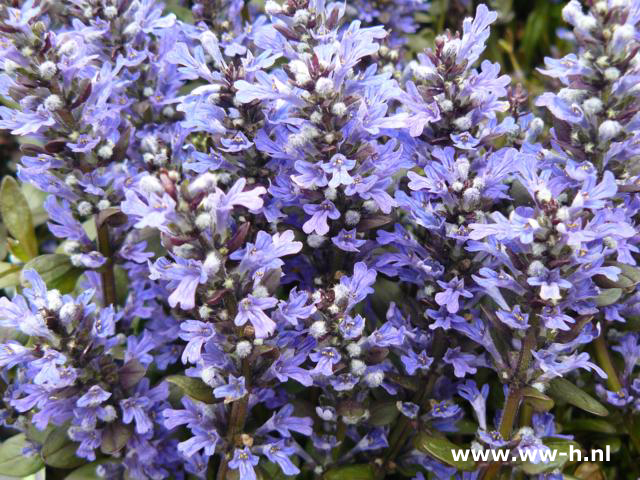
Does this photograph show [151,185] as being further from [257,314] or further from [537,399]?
[537,399]

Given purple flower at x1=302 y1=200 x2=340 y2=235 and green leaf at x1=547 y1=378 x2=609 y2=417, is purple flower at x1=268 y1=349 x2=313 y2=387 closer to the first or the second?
purple flower at x1=302 y1=200 x2=340 y2=235

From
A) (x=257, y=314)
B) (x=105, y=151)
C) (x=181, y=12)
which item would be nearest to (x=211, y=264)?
(x=257, y=314)

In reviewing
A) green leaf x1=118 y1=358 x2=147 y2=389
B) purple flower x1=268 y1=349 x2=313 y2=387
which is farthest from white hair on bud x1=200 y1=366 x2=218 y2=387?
green leaf x1=118 y1=358 x2=147 y2=389

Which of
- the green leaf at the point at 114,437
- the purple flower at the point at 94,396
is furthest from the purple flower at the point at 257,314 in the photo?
the green leaf at the point at 114,437

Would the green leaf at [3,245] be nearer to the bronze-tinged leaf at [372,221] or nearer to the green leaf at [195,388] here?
the green leaf at [195,388]

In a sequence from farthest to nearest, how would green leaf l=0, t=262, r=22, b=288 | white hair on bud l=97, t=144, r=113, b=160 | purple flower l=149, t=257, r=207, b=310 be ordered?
1. green leaf l=0, t=262, r=22, b=288
2. white hair on bud l=97, t=144, r=113, b=160
3. purple flower l=149, t=257, r=207, b=310
